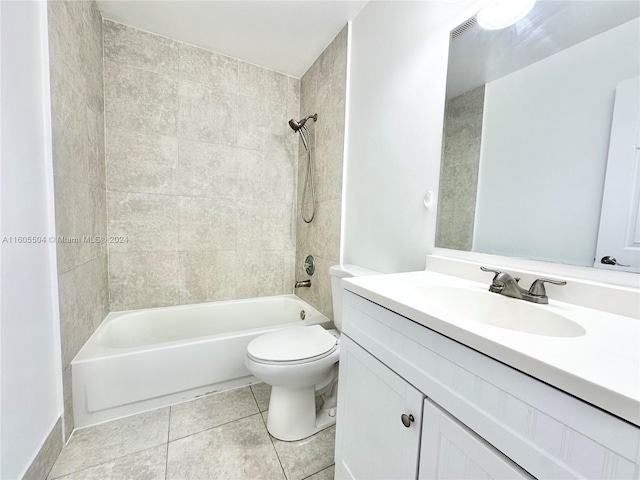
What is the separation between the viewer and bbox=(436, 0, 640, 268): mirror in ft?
2.31

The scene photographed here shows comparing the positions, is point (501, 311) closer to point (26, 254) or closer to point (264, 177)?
point (26, 254)

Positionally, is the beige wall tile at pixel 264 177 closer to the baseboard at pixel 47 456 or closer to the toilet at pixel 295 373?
the toilet at pixel 295 373

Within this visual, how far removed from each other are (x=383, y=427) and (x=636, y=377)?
22.3 inches

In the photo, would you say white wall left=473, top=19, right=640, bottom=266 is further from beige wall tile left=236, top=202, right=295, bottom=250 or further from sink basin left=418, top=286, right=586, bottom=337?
beige wall tile left=236, top=202, right=295, bottom=250

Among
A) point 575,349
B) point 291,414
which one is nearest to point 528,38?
point 575,349

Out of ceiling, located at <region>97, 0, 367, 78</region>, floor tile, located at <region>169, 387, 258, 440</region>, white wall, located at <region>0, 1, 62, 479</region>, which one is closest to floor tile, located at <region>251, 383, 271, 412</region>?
floor tile, located at <region>169, 387, 258, 440</region>

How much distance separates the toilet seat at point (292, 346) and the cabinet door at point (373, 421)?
30 cm

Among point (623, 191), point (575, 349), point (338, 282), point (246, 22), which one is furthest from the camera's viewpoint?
point (246, 22)

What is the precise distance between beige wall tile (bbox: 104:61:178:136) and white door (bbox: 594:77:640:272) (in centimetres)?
227

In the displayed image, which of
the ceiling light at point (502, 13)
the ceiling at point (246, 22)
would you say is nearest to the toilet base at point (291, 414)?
the ceiling light at point (502, 13)

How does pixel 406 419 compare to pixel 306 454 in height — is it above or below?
above

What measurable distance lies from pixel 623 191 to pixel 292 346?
1.29 metres

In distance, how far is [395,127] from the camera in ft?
4.31

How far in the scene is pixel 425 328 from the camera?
597 mm
